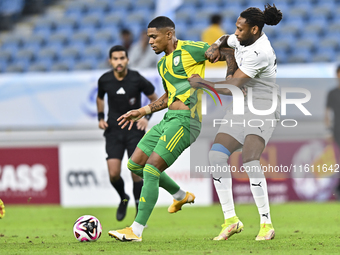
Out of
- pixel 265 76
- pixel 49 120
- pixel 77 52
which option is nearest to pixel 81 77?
pixel 49 120

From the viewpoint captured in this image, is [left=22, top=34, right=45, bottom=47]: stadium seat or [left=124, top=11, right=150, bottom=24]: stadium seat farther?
[left=22, top=34, right=45, bottom=47]: stadium seat

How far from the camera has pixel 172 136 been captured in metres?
5.33

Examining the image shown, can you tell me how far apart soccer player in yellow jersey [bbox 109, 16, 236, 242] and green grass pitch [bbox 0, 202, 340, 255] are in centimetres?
54

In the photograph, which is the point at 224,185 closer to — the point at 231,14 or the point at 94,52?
the point at 94,52

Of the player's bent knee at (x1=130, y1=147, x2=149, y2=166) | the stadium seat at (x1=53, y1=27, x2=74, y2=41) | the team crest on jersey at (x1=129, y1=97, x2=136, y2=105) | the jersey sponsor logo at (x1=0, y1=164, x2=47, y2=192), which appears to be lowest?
the jersey sponsor logo at (x1=0, y1=164, x2=47, y2=192)

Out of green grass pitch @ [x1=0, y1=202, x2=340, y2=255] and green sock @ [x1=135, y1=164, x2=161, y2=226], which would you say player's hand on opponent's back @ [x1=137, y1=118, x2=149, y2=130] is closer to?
green grass pitch @ [x1=0, y1=202, x2=340, y2=255]

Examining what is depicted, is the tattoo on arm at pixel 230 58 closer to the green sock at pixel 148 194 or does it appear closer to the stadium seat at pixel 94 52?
the green sock at pixel 148 194

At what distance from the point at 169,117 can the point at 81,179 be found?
4829 mm

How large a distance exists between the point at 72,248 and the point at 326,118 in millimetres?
5924

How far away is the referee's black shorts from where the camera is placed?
23.8 feet

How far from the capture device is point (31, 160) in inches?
397

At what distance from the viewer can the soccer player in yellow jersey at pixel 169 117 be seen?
5.28 m

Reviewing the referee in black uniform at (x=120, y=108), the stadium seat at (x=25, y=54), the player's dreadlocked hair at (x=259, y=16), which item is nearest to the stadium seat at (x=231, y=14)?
the stadium seat at (x=25, y=54)

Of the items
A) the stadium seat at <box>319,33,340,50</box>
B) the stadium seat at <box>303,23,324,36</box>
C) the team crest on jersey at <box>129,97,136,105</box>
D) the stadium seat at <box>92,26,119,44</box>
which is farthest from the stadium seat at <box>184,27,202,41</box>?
the team crest on jersey at <box>129,97,136,105</box>
